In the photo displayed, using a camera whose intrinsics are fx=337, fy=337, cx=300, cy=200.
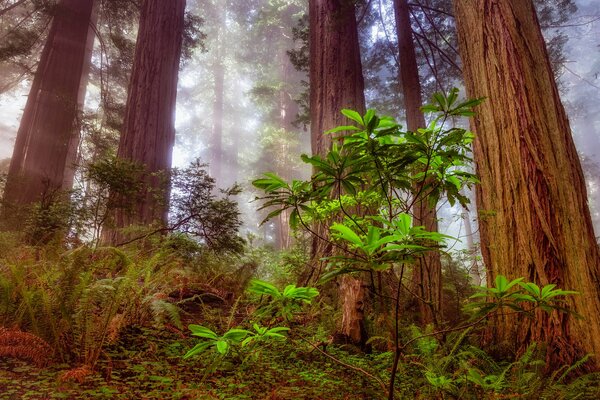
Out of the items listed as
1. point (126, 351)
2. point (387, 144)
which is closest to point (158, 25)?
point (126, 351)

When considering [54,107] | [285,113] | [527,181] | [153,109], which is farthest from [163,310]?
[285,113]

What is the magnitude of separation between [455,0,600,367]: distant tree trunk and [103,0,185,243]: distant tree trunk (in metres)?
4.35

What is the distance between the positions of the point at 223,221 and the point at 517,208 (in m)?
3.73

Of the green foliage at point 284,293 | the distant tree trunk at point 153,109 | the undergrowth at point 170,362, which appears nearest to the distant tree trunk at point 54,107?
the distant tree trunk at point 153,109

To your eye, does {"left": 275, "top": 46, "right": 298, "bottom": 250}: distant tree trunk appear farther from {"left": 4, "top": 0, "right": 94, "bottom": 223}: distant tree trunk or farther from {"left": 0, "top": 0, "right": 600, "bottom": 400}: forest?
{"left": 0, "top": 0, "right": 600, "bottom": 400}: forest

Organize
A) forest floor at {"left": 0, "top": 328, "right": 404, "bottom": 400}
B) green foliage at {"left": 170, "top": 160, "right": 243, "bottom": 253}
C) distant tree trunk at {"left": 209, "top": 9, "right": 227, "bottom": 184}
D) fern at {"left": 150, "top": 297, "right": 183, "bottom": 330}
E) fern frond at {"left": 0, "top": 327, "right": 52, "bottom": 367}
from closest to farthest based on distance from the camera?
forest floor at {"left": 0, "top": 328, "right": 404, "bottom": 400} → fern frond at {"left": 0, "top": 327, "right": 52, "bottom": 367} → fern at {"left": 150, "top": 297, "right": 183, "bottom": 330} → green foliage at {"left": 170, "top": 160, "right": 243, "bottom": 253} → distant tree trunk at {"left": 209, "top": 9, "right": 227, "bottom": 184}

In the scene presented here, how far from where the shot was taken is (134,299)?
247 centimetres

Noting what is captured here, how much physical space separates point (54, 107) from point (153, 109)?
3.51 m

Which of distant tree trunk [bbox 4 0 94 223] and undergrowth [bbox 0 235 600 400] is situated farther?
distant tree trunk [bbox 4 0 94 223]

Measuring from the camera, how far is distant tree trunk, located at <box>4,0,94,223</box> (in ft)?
24.5

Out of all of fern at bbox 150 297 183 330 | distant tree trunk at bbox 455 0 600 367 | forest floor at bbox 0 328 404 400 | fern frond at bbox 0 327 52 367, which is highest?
distant tree trunk at bbox 455 0 600 367

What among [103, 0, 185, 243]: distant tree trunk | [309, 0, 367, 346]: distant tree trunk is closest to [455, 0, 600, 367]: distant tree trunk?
[309, 0, 367, 346]: distant tree trunk

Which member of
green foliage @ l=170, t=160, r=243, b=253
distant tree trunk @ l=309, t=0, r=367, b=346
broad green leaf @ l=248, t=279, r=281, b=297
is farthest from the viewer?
green foliage @ l=170, t=160, r=243, b=253

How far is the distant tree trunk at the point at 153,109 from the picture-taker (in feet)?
17.1
